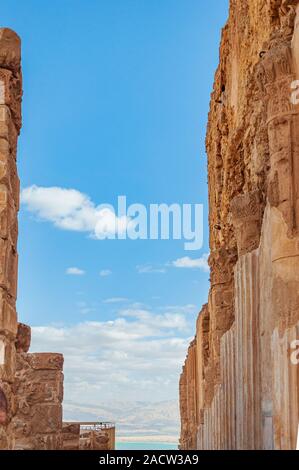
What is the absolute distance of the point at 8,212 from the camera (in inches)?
277

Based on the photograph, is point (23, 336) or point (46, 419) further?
point (46, 419)

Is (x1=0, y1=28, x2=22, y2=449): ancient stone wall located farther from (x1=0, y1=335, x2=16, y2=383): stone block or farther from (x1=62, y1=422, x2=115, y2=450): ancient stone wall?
(x1=62, y1=422, x2=115, y2=450): ancient stone wall

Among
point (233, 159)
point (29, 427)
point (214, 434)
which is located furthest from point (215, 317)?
point (29, 427)

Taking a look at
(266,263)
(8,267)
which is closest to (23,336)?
(8,267)

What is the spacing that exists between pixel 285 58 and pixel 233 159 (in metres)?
5.44

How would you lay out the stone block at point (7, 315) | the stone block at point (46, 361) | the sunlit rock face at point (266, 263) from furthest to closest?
the stone block at point (46, 361)
the stone block at point (7, 315)
the sunlit rock face at point (266, 263)

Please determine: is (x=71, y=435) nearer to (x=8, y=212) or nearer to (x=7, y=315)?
(x=7, y=315)

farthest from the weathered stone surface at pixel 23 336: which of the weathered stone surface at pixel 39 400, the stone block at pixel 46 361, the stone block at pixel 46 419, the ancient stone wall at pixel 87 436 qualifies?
the ancient stone wall at pixel 87 436

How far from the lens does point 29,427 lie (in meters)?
13.9

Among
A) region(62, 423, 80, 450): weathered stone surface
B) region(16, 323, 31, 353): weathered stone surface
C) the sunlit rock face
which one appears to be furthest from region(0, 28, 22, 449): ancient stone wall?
region(62, 423, 80, 450): weathered stone surface

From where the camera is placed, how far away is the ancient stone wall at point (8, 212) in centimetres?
688

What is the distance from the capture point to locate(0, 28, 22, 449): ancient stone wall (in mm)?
6883

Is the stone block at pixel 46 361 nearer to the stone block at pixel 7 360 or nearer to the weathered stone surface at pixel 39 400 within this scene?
the weathered stone surface at pixel 39 400
